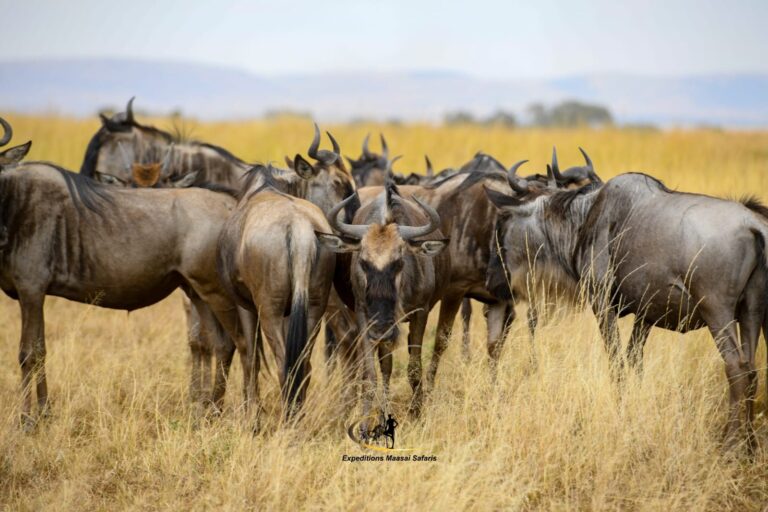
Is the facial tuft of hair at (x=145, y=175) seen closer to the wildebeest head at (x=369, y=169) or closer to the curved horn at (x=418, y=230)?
the wildebeest head at (x=369, y=169)

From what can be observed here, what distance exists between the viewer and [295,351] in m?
5.21

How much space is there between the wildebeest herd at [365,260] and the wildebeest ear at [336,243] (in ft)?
0.04

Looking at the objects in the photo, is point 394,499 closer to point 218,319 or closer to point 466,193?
point 218,319

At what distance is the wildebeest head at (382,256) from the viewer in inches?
209

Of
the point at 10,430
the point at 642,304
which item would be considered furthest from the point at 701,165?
the point at 10,430

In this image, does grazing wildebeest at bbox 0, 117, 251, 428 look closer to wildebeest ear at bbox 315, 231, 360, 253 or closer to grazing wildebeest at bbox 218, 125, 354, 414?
grazing wildebeest at bbox 218, 125, 354, 414

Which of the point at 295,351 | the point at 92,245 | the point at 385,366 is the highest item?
the point at 92,245

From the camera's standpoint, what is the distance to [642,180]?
18.6 ft

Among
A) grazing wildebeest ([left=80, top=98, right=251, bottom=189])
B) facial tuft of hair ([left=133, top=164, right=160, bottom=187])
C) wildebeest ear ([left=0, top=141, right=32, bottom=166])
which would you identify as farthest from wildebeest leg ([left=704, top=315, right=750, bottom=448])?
grazing wildebeest ([left=80, top=98, right=251, bottom=189])

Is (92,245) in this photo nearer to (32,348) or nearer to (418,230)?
(32,348)

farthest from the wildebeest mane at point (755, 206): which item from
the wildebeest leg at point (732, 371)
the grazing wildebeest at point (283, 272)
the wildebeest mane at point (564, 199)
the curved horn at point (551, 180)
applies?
the grazing wildebeest at point (283, 272)

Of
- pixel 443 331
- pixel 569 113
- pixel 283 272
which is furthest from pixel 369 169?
pixel 569 113

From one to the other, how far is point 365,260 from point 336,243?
21cm

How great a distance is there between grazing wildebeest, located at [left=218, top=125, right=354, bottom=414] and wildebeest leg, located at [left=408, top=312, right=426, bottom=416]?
2.56ft
